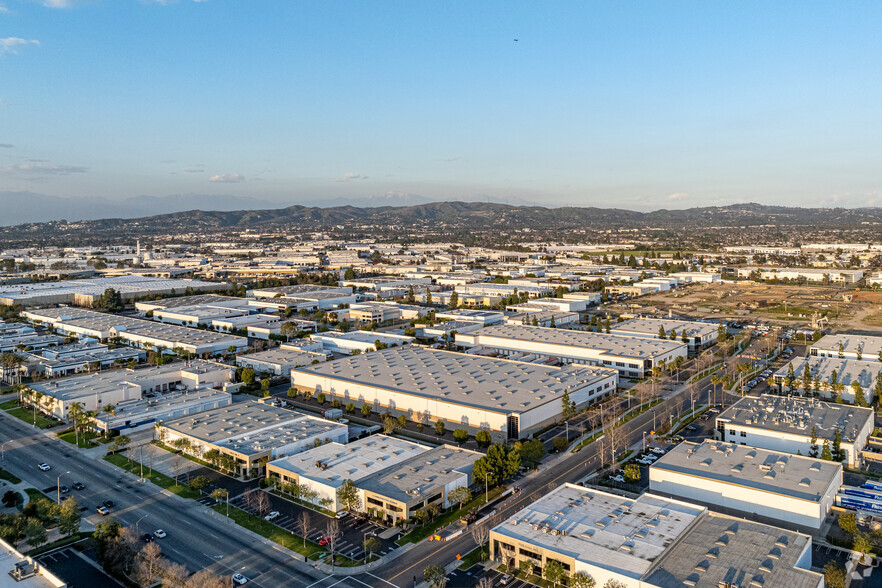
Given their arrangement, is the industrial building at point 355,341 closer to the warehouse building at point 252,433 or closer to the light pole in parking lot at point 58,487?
the warehouse building at point 252,433

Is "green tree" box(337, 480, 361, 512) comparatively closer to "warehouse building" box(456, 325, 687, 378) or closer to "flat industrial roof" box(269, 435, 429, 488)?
"flat industrial roof" box(269, 435, 429, 488)

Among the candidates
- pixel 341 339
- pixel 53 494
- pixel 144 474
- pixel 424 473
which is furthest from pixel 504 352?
pixel 53 494

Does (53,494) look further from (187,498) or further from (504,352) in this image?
(504,352)

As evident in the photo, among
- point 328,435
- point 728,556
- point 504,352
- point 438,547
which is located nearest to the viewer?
point 728,556

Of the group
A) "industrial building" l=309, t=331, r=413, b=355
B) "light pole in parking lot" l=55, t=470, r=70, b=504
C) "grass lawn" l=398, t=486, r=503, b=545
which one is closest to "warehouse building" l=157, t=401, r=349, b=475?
"light pole in parking lot" l=55, t=470, r=70, b=504

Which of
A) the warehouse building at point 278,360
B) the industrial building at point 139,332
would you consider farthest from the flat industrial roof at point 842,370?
→ the industrial building at point 139,332

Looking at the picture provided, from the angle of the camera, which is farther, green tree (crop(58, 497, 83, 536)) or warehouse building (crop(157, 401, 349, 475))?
warehouse building (crop(157, 401, 349, 475))
